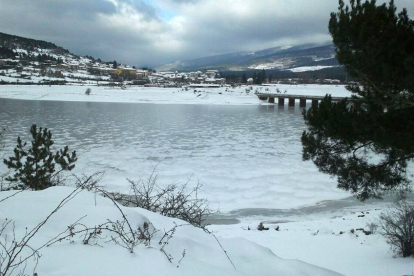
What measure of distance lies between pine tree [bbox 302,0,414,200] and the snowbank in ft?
10.9

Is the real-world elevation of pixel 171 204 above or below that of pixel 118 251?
below

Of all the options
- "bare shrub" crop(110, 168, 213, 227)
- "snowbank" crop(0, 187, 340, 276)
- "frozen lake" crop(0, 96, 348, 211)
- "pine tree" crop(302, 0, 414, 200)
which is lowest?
"frozen lake" crop(0, 96, 348, 211)

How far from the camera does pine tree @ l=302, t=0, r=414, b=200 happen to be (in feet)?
16.8

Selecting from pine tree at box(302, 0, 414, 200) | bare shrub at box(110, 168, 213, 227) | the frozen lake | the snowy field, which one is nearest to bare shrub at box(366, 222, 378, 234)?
the snowy field

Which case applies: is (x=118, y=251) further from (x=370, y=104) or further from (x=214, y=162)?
(x=214, y=162)

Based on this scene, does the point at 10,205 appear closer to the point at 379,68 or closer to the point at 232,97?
the point at 379,68

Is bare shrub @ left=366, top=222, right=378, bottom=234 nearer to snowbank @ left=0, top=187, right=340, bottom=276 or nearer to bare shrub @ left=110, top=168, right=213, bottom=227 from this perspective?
bare shrub @ left=110, top=168, right=213, bottom=227

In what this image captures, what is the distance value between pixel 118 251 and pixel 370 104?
495 cm

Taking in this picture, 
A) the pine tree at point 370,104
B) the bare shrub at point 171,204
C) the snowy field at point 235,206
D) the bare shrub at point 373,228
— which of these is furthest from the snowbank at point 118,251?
the bare shrub at point 373,228

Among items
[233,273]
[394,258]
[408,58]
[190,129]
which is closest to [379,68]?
[408,58]

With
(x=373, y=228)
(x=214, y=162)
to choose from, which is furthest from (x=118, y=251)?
(x=214, y=162)

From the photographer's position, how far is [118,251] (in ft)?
7.93

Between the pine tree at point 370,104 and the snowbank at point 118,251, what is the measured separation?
3320 mm

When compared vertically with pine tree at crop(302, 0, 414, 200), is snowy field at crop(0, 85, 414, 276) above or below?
below
